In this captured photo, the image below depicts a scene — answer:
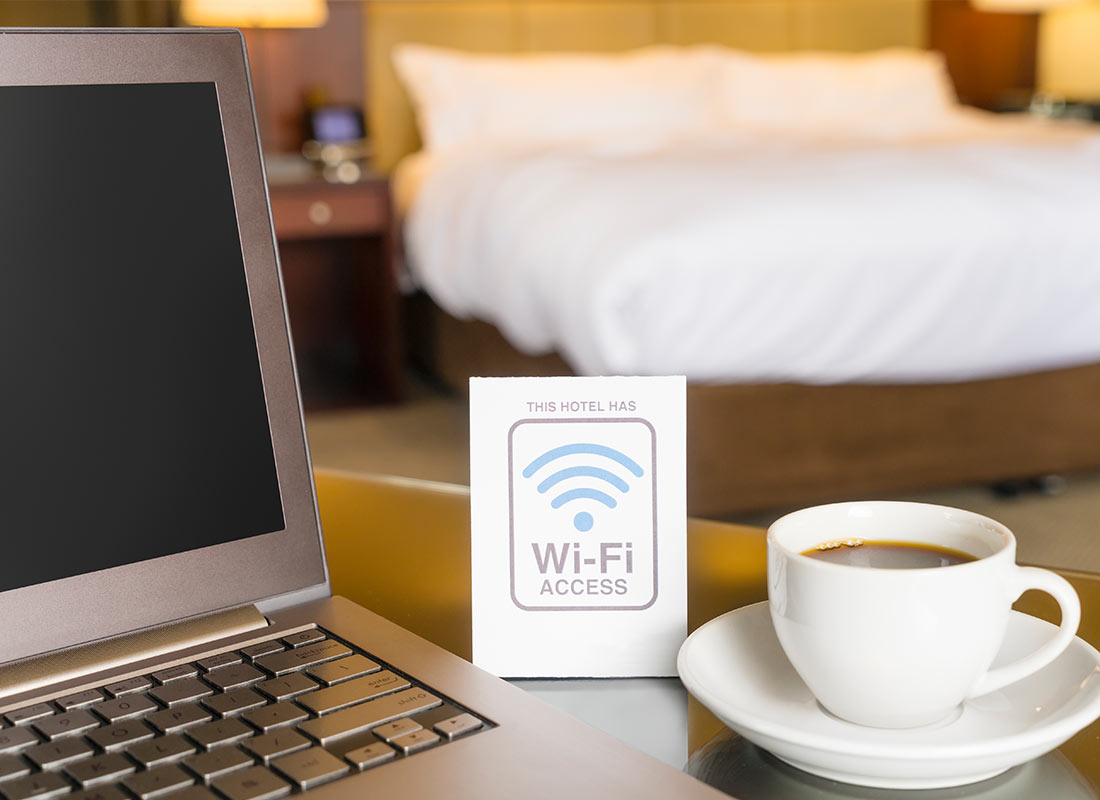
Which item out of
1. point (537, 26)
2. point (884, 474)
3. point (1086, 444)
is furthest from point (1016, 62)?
point (884, 474)

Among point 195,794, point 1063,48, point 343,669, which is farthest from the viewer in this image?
point 1063,48

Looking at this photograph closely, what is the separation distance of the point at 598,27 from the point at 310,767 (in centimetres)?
434

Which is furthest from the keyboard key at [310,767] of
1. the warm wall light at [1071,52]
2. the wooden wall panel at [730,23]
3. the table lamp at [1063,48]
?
the warm wall light at [1071,52]

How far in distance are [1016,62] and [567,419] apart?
5.21m

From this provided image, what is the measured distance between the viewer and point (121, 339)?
1.94 feet

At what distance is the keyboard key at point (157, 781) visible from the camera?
0.43 meters

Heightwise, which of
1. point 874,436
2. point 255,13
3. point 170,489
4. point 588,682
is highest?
point 255,13

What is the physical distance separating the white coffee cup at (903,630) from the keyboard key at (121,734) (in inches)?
10.5

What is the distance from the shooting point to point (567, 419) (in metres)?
0.62

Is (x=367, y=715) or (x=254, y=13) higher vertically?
(x=254, y=13)

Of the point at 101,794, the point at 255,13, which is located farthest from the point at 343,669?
the point at 255,13

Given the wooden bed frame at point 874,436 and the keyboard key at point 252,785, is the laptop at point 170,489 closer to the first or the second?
the keyboard key at point 252,785

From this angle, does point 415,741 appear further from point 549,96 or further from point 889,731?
point 549,96

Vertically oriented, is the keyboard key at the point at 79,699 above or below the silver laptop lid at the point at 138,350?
below
